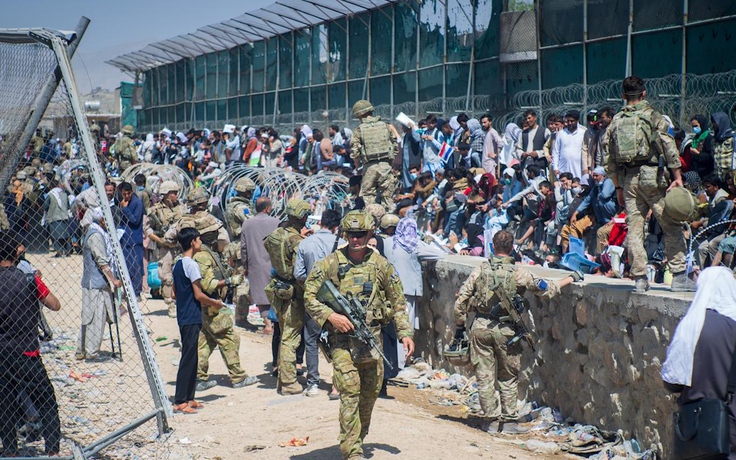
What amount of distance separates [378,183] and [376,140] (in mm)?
655

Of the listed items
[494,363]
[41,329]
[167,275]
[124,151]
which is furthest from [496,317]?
[124,151]

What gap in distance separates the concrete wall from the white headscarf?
5.78ft

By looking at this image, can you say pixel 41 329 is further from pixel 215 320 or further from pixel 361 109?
pixel 361 109

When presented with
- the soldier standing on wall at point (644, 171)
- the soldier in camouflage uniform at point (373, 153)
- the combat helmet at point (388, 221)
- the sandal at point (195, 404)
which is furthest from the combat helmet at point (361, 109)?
the soldier standing on wall at point (644, 171)

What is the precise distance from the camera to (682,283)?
649cm

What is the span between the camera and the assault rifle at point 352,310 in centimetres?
611

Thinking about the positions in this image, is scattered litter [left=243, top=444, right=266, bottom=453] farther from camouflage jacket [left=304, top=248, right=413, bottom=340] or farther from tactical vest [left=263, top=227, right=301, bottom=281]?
tactical vest [left=263, top=227, right=301, bottom=281]

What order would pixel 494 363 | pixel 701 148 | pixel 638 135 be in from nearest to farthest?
pixel 638 135 < pixel 494 363 < pixel 701 148

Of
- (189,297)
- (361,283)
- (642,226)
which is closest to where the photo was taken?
(361,283)

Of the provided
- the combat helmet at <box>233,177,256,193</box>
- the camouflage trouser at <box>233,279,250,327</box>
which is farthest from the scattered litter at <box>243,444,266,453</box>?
the combat helmet at <box>233,177,256,193</box>

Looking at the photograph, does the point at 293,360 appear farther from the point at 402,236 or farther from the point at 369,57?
the point at 369,57

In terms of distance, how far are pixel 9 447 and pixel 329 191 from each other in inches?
322

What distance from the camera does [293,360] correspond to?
28.4 feet

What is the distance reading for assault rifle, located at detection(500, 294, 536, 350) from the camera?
24.0 ft
